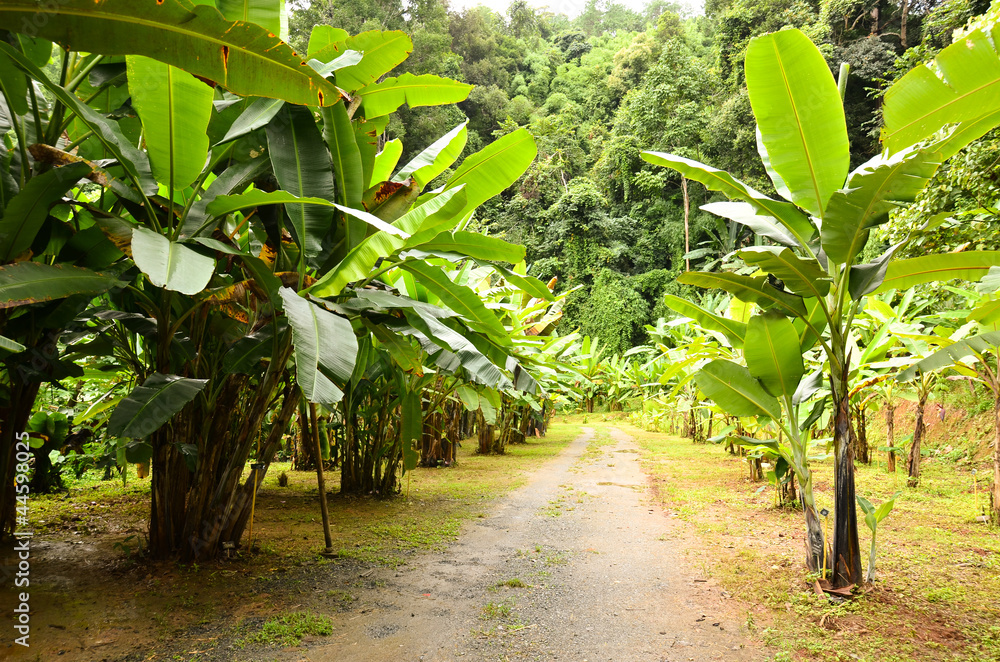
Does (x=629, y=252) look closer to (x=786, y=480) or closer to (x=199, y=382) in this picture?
(x=786, y=480)

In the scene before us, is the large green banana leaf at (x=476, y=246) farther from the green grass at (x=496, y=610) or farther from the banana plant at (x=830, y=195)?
the green grass at (x=496, y=610)

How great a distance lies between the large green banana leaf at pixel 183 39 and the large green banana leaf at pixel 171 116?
921 mm

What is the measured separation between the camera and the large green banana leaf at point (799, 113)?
108 inches

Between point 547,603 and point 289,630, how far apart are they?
1295 millimetres

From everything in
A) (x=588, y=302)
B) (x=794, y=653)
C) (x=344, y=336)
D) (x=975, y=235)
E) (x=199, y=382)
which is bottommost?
(x=794, y=653)

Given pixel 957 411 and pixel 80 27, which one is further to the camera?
pixel 957 411

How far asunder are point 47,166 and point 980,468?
32.5 feet

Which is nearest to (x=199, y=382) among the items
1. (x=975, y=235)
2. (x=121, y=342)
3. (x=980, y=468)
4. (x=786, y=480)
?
(x=121, y=342)

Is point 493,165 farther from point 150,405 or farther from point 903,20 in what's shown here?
point 903,20

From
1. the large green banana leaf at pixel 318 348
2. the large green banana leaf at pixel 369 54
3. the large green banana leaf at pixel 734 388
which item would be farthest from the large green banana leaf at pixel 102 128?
the large green banana leaf at pixel 734 388

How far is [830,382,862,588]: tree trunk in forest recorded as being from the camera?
9.23 feet

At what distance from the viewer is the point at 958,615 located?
104 inches

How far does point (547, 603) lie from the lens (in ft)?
9.61

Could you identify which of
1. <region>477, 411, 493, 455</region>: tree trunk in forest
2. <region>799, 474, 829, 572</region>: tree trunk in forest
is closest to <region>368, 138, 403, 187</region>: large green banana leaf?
<region>799, 474, 829, 572</region>: tree trunk in forest
